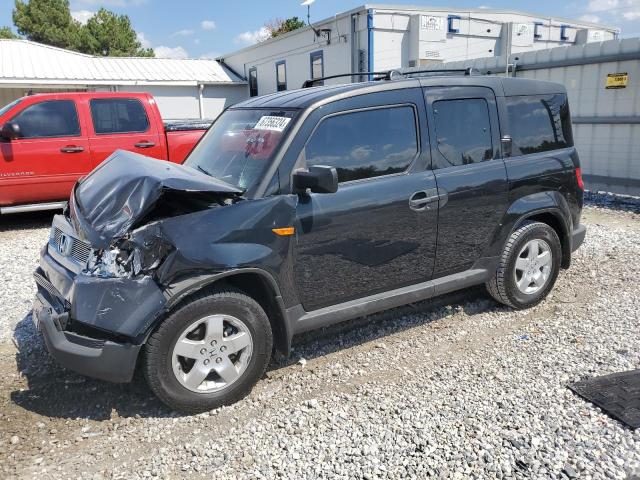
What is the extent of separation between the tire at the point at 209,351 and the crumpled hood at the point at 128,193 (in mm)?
608

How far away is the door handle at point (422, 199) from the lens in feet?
12.3

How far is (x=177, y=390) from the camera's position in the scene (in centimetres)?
309

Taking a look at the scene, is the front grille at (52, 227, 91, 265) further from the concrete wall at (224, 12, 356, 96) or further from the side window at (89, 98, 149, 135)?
the concrete wall at (224, 12, 356, 96)

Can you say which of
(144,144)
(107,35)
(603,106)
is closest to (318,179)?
(144,144)

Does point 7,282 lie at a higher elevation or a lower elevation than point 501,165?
lower

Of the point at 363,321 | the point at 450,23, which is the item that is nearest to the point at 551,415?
the point at 363,321

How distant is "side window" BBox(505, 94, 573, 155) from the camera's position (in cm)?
435

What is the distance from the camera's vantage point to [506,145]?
4262mm

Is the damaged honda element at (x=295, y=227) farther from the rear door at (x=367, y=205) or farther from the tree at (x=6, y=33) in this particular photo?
the tree at (x=6, y=33)

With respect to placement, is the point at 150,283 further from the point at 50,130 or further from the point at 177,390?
the point at 50,130

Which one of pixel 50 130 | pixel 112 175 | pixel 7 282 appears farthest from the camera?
pixel 50 130

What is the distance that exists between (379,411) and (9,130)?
23.1 ft

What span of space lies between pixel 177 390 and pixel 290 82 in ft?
61.3

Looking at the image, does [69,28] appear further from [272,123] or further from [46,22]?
[272,123]
